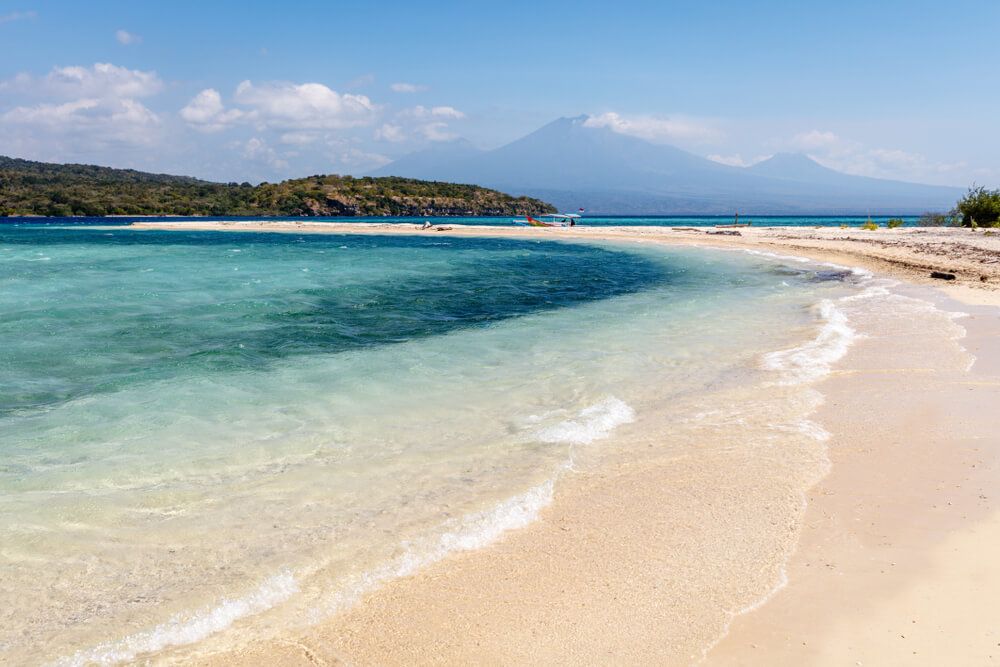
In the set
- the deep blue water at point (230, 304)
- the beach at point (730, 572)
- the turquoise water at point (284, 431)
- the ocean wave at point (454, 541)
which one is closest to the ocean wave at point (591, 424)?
the turquoise water at point (284, 431)

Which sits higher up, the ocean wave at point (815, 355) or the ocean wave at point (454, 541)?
the ocean wave at point (815, 355)

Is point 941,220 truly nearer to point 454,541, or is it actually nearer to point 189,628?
point 454,541

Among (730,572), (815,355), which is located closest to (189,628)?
(730,572)

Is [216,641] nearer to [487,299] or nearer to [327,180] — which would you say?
[487,299]

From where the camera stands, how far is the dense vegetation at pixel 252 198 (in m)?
112

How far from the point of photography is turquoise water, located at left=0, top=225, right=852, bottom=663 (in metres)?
4.07

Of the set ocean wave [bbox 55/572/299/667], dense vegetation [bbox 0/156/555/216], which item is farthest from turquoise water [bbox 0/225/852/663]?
dense vegetation [bbox 0/156/555/216]

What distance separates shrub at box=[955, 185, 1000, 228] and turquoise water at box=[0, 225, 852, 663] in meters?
31.8

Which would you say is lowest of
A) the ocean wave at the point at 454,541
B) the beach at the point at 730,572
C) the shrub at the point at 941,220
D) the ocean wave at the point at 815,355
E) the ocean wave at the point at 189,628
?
the ocean wave at the point at 189,628

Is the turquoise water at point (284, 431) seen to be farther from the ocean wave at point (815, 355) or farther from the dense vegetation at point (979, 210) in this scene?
the dense vegetation at point (979, 210)

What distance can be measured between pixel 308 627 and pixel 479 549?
4.37 feet

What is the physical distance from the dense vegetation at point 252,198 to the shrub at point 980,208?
10550cm

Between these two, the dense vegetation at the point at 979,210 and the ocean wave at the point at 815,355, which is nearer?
the ocean wave at the point at 815,355

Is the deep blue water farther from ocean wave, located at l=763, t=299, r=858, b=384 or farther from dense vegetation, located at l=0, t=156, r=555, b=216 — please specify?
dense vegetation, located at l=0, t=156, r=555, b=216
